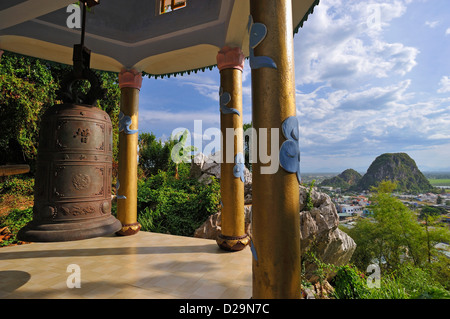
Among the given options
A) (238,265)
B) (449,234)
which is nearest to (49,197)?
(238,265)

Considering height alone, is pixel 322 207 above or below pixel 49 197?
below

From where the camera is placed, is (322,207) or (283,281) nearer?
(283,281)

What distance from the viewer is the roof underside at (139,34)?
4.77m

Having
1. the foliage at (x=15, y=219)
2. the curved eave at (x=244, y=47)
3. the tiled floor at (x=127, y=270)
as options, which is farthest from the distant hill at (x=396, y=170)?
the foliage at (x=15, y=219)

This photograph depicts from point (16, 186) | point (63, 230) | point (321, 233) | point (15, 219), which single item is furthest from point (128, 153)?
point (321, 233)

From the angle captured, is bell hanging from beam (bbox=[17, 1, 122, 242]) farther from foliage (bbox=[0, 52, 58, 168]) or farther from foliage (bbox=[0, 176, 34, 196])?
foliage (bbox=[0, 176, 34, 196])

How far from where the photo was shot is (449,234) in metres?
14.7

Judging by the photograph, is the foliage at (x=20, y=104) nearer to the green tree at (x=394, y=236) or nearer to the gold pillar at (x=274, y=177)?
the gold pillar at (x=274, y=177)

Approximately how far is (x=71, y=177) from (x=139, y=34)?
15.9 ft

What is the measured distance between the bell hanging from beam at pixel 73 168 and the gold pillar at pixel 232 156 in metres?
2.61
